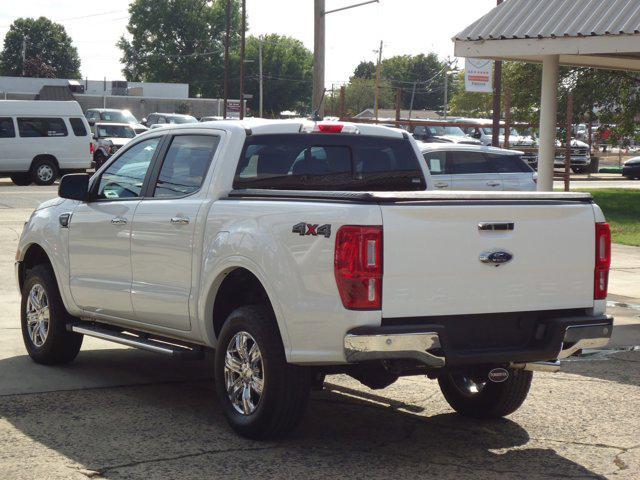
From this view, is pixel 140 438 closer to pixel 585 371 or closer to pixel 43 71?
pixel 585 371

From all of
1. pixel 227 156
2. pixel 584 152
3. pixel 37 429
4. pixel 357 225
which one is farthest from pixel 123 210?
pixel 584 152

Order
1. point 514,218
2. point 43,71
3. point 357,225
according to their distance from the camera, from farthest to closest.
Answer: point 43,71
point 514,218
point 357,225

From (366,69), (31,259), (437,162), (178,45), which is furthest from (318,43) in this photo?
(366,69)

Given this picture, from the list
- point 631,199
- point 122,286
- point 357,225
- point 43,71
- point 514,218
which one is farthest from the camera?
point 43,71

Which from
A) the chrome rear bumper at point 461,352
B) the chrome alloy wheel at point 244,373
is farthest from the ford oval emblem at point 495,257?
the chrome alloy wheel at point 244,373

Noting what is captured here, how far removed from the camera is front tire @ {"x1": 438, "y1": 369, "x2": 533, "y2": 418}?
23.2 ft

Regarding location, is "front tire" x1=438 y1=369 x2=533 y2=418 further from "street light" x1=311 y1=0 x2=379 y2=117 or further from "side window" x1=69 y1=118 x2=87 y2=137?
"side window" x1=69 y1=118 x2=87 y2=137

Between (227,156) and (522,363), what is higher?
(227,156)

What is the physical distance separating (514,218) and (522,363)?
809 millimetres

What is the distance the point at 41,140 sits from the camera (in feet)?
104

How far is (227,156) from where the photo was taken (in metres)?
7.21

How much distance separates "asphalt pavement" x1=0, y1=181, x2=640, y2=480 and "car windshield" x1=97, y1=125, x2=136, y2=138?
1176 inches

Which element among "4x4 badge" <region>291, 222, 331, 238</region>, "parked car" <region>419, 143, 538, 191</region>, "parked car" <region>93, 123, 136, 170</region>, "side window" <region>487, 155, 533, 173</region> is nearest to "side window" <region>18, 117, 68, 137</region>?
"parked car" <region>93, 123, 136, 170</region>

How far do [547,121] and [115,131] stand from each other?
24737 mm
